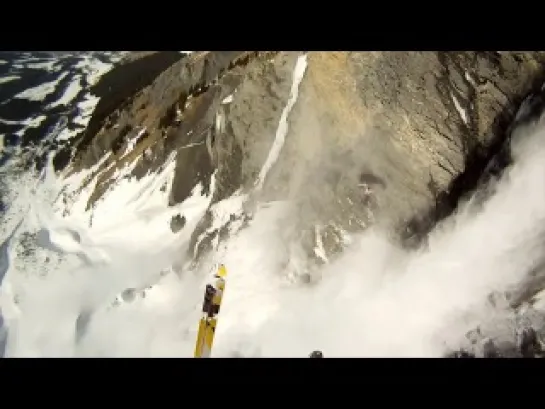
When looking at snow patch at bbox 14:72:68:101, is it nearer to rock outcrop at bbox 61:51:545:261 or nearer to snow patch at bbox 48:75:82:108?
snow patch at bbox 48:75:82:108

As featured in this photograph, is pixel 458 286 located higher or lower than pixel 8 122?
lower

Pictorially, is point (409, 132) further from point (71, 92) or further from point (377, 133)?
point (71, 92)

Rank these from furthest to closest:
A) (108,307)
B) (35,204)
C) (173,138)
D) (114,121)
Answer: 1. (114,121)
2. (35,204)
3. (173,138)
4. (108,307)

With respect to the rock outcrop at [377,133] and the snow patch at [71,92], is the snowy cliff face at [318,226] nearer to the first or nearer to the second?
the rock outcrop at [377,133]

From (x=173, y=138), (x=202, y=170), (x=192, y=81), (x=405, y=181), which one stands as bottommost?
(x=405, y=181)

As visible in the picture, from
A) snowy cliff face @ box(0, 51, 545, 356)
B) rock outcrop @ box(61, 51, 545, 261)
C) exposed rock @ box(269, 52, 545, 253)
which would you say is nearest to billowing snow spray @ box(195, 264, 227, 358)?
snowy cliff face @ box(0, 51, 545, 356)

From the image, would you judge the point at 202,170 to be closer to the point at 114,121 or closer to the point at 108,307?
the point at 108,307

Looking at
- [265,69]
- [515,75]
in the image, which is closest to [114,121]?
[265,69]

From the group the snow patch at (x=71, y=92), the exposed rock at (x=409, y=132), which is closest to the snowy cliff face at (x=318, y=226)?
the exposed rock at (x=409, y=132)
